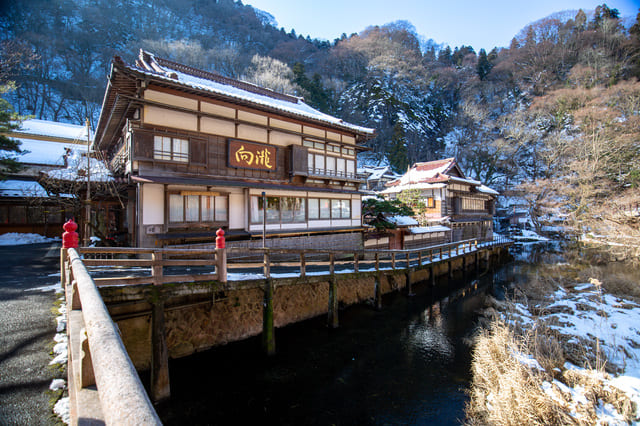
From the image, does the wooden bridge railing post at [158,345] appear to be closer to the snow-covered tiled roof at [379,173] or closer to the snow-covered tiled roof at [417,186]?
the snow-covered tiled roof at [417,186]

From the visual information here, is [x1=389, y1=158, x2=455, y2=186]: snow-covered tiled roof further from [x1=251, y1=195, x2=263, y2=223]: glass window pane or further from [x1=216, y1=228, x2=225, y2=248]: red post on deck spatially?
[x1=216, y1=228, x2=225, y2=248]: red post on deck

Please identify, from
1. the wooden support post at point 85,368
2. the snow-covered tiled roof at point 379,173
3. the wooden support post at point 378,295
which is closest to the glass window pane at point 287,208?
the wooden support post at point 378,295

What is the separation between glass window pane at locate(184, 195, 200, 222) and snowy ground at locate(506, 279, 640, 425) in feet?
39.1

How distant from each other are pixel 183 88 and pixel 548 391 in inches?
582

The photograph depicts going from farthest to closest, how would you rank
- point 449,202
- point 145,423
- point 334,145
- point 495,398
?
point 449,202 < point 334,145 < point 495,398 < point 145,423

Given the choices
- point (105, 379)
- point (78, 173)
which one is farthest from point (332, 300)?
point (78, 173)

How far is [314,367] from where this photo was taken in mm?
7797

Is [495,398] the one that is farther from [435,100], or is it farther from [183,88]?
[435,100]

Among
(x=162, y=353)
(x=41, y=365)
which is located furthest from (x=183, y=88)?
(x=41, y=365)

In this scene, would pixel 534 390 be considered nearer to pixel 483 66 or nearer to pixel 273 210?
pixel 273 210

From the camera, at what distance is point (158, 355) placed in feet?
Result: 20.4

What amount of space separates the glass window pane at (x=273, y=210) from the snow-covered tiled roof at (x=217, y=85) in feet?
15.1

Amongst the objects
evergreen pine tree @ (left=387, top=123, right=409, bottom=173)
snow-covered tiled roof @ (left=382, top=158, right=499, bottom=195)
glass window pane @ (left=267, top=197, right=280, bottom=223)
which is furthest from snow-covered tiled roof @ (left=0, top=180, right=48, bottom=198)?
evergreen pine tree @ (left=387, top=123, right=409, bottom=173)

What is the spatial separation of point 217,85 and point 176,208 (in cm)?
817
